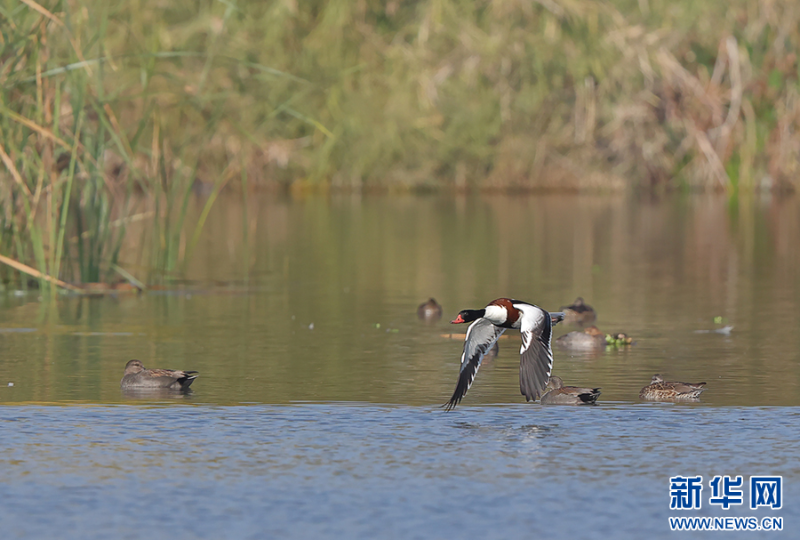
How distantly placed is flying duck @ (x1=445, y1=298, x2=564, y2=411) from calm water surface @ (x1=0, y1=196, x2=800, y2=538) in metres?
0.24

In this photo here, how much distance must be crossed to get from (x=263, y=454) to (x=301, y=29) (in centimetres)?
3473

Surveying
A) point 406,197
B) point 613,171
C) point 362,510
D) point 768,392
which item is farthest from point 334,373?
point 613,171

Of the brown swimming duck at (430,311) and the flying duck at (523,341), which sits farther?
the brown swimming duck at (430,311)

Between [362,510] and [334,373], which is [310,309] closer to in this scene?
[334,373]

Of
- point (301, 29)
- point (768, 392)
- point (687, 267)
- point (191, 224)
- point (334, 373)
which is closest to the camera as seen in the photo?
point (768, 392)

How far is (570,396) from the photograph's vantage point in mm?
9312

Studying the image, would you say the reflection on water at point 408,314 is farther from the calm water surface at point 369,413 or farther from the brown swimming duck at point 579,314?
the brown swimming duck at point 579,314

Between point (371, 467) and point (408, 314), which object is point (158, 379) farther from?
point (408, 314)

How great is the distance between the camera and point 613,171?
44.8 m

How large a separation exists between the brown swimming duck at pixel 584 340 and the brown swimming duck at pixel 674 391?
2700 millimetres

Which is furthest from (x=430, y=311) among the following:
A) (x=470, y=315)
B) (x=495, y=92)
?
(x=495, y=92)

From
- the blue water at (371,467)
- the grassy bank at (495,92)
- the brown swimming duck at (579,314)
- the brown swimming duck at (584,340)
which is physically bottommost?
the blue water at (371,467)

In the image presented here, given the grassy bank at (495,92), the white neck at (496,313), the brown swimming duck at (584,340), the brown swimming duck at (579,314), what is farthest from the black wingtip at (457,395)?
the grassy bank at (495,92)

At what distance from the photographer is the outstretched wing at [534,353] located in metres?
8.91
